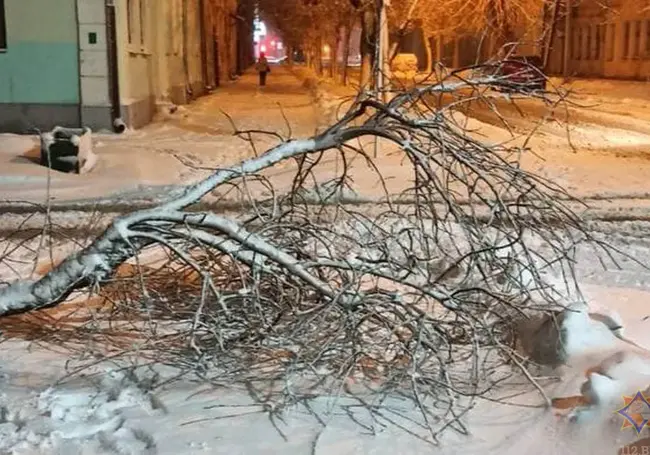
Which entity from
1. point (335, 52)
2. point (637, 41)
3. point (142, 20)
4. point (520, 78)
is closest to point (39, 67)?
point (142, 20)

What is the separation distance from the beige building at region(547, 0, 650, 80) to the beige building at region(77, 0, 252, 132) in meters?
16.4

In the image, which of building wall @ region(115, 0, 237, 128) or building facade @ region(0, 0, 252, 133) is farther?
building wall @ region(115, 0, 237, 128)

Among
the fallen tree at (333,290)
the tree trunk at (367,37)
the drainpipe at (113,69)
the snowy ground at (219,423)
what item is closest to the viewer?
the snowy ground at (219,423)

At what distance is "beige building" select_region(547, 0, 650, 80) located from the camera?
39.6 m

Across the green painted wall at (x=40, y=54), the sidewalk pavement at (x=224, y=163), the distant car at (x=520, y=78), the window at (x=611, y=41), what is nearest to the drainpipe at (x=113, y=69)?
the sidewalk pavement at (x=224, y=163)

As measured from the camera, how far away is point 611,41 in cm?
4300

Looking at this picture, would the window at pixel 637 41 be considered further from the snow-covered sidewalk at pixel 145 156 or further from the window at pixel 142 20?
the window at pixel 142 20

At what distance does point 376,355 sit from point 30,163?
8.15 meters

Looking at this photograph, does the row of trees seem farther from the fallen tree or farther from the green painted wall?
the fallen tree

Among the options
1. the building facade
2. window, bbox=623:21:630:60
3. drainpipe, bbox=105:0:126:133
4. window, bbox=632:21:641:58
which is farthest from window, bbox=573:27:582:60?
drainpipe, bbox=105:0:126:133

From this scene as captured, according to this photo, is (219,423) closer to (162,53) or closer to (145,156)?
(145,156)

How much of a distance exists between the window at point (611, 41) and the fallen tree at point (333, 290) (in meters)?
39.5

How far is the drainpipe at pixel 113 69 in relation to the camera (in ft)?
50.8

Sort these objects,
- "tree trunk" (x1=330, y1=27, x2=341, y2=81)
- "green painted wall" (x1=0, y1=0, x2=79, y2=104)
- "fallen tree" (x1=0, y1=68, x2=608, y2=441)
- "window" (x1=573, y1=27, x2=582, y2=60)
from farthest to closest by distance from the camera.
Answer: "window" (x1=573, y1=27, x2=582, y2=60) < "tree trunk" (x1=330, y1=27, x2=341, y2=81) < "green painted wall" (x1=0, y1=0, x2=79, y2=104) < "fallen tree" (x1=0, y1=68, x2=608, y2=441)
